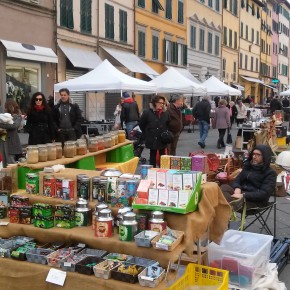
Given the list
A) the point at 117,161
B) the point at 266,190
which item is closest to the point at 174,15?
the point at 117,161

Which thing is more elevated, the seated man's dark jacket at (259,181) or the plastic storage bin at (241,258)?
the seated man's dark jacket at (259,181)

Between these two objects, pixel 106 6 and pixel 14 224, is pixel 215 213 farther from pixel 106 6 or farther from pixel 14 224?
pixel 106 6

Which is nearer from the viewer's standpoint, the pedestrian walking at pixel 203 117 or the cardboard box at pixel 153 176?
the cardboard box at pixel 153 176

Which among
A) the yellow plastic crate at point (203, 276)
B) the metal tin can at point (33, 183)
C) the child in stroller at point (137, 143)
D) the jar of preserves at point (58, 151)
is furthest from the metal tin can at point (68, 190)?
the child in stroller at point (137, 143)

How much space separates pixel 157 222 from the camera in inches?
146

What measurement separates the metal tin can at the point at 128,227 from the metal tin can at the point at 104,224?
11cm

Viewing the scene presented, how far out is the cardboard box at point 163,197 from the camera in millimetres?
3801

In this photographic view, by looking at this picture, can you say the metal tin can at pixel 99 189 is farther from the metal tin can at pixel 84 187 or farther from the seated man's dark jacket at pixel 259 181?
the seated man's dark jacket at pixel 259 181

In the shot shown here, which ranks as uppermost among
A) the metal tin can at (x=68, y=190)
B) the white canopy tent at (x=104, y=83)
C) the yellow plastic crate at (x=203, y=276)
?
the white canopy tent at (x=104, y=83)

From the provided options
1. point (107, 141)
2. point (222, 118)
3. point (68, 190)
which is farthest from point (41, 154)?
point (222, 118)

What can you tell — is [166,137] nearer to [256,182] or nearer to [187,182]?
[256,182]

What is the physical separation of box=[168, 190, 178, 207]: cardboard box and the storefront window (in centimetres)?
1467

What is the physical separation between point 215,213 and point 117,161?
12.0 feet

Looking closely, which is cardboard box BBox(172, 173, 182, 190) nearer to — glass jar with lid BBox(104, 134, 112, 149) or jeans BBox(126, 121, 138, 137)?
glass jar with lid BBox(104, 134, 112, 149)
